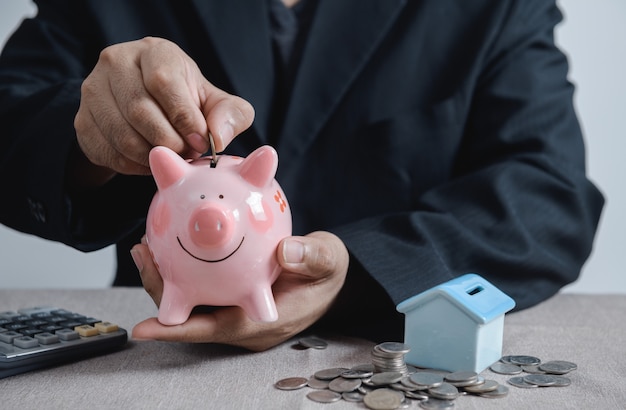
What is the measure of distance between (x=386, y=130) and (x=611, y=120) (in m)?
1.17

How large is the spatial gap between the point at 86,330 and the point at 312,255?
29 centimetres

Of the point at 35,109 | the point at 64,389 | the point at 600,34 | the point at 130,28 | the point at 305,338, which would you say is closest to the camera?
the point at 64,389

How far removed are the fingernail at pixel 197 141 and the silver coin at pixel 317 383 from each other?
288 mm

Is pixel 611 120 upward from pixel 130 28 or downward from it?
downward

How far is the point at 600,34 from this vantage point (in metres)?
2.19

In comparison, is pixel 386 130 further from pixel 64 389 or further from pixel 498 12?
pixel 64 389

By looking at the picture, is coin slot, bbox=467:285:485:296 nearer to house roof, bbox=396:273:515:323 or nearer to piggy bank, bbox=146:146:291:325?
house roof, bbox=396:273:515:323

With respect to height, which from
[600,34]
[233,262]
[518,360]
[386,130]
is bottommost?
[518,360]

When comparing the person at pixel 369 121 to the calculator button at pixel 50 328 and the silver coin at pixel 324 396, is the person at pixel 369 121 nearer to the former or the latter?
the calculator button at pixel 50 328

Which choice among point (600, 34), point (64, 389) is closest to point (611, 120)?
point (600, 34)

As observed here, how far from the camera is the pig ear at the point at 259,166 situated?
0.78 metres

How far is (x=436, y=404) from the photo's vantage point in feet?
2.30

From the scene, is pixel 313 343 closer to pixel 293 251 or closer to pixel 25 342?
pixel 293 251

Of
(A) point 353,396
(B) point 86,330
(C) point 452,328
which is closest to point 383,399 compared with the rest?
(A) point 353,396
